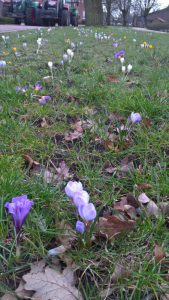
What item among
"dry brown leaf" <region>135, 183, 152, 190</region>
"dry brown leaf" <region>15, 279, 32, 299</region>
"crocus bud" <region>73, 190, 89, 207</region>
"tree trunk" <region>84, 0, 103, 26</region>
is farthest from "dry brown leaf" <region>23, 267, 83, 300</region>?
"tree trunk" <region>84, 0, 103, 26</region>

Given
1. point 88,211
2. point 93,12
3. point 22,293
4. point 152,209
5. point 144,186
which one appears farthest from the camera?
point 93,12

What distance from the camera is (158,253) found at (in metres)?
1.34

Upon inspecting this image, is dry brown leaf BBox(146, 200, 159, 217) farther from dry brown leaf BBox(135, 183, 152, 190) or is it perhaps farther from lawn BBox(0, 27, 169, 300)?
dry brown leaf BBox(135, 183, 152, 190)

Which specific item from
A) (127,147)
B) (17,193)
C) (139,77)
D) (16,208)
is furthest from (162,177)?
(139,77)

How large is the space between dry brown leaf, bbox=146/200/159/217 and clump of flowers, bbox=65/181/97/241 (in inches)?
14.7

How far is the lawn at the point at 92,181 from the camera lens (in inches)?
50.9

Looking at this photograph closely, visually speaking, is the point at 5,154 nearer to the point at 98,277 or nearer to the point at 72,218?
the point at 72,218

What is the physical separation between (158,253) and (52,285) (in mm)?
424

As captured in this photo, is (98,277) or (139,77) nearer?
(98,277)

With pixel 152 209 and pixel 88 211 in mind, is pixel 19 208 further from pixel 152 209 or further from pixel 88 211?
pixel 152 209

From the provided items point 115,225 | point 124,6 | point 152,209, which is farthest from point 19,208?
point 124,6

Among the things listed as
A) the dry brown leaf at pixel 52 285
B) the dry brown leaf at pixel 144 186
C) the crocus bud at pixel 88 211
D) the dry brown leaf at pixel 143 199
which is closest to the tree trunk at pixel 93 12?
the dry brown leaf at pixel 144 186

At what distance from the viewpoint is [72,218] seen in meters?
1.56

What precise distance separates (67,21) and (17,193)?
23.7 m
